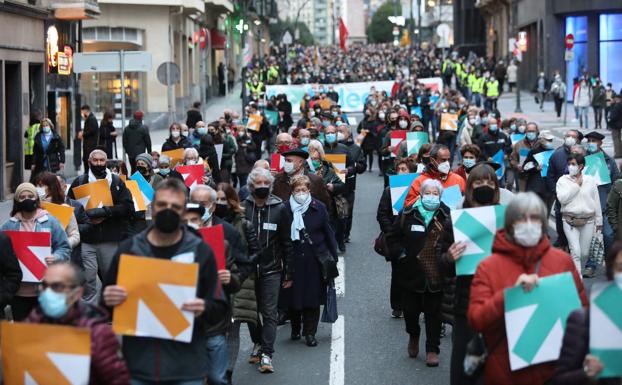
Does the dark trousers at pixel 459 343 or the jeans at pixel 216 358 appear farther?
the jeans at pixel 216 358

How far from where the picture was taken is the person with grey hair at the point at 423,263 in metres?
9.84

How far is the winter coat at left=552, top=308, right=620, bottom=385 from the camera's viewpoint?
5.55 metres

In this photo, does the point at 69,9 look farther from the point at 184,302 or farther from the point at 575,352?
the point at 575,352

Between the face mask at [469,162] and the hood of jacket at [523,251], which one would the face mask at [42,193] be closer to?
the face mask at [469,162]

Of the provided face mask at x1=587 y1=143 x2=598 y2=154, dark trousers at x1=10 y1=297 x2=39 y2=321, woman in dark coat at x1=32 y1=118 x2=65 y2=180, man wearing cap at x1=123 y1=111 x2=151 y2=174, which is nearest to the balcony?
man wearing cap at x1=123 y1=111 x2=151 y2=174

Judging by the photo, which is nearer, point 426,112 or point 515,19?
point 426,112

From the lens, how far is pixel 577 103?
3862cm

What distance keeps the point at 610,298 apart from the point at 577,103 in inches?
1338

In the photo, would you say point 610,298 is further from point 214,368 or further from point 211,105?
point 211,105

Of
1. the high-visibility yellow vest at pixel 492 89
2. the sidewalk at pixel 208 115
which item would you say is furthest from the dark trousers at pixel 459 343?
the high-visibility yellow vest at pixel 492 89

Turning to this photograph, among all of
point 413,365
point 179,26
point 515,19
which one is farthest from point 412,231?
point 515,19

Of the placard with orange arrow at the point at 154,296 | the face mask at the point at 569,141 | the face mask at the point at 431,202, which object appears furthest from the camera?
Result: the face mask at the point at 569,141

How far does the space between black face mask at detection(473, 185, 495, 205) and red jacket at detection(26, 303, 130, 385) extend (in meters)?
2.93

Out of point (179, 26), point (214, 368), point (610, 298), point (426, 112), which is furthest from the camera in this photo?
point (179, 26)
